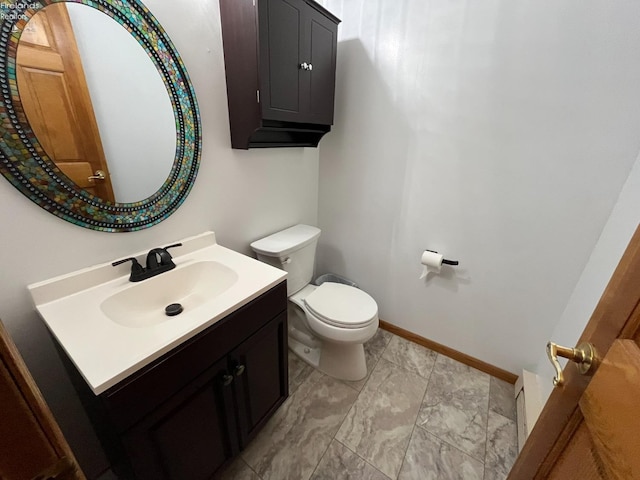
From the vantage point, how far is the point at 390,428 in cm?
132

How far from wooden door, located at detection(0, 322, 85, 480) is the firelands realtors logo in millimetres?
881

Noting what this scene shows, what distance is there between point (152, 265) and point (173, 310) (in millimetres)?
190

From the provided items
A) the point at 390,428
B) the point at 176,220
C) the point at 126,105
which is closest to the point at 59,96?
the point at 126,105

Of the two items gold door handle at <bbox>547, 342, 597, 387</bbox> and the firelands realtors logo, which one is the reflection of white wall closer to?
the firelands realtors logo

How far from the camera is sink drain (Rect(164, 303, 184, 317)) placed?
99 centimetres

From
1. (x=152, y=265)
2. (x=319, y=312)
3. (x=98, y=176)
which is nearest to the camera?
(x=98, y=176)

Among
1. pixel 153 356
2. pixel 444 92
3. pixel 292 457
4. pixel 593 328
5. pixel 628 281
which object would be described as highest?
pixel 444 92

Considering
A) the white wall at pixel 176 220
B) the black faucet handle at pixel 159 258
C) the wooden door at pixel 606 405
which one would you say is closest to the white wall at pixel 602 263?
the wooden door at pixel 606 405

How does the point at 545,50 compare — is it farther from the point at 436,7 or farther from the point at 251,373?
the point at 251,373

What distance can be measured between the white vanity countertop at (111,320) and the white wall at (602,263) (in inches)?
48.6

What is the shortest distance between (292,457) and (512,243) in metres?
1.46

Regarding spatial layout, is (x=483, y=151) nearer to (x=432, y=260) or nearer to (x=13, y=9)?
(x=432, y=260)

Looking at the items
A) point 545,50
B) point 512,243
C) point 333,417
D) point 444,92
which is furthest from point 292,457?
point 545,50

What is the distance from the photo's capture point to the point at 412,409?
141cm
